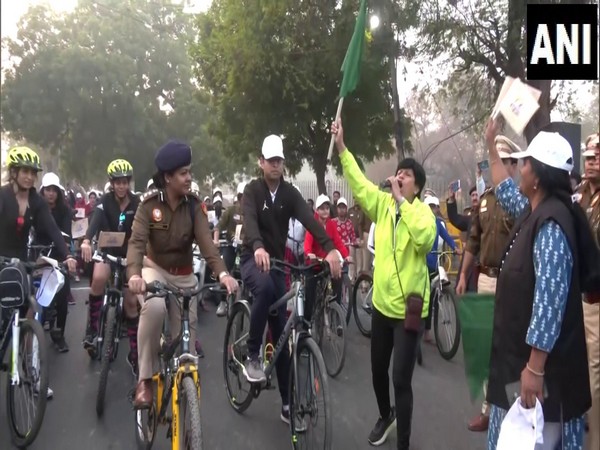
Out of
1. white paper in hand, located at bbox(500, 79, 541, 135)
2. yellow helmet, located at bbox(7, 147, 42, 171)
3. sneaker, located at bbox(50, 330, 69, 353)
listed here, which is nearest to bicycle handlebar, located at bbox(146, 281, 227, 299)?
white paper in hand, located at bbox(500, 79, 541, 135)

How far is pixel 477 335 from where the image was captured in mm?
3320

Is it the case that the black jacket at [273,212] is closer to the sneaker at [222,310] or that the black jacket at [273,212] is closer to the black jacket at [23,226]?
the black jacket at [23,226]

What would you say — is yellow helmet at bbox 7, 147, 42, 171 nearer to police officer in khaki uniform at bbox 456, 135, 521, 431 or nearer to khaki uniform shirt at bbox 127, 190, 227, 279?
khaki uniform shirt at bbox 127, 190, 227, 279

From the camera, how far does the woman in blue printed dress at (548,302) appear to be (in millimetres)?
2586

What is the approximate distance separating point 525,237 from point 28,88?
3111 cm

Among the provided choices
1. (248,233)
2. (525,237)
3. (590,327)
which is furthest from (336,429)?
(525,237)

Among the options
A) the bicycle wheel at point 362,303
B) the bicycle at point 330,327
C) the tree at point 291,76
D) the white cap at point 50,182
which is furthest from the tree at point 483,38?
the white cap at point 50,182

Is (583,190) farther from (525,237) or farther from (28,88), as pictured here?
(28,88)

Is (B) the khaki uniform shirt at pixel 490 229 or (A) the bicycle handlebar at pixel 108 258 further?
(A) the bicycle handlebar at pixel 108 258

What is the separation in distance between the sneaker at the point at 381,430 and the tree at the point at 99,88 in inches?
1058

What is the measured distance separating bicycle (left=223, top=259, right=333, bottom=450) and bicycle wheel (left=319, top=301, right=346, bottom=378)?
1.47 metres

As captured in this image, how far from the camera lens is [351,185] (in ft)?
14.6

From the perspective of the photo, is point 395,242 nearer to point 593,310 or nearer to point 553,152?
point 593,310

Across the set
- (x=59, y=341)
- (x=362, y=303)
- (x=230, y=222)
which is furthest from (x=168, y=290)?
(x=230, y=222)
